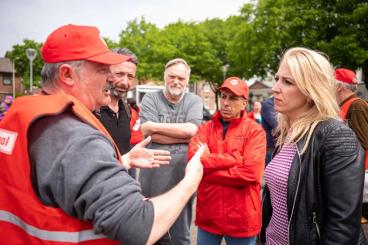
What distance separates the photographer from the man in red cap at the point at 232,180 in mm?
2979

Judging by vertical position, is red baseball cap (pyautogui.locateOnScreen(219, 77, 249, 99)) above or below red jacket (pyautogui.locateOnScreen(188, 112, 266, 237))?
above

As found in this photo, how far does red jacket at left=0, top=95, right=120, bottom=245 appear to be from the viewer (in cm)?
131

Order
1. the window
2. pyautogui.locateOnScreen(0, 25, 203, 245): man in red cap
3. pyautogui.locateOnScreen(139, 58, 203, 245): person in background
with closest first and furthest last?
pyautogui.locateOnScreen(0, 25, 203, 245): man in red cap < pyautogui.locateOnScreen(139, 58, 203, 245): person in background < the window

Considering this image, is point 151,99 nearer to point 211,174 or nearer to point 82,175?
point 211,174

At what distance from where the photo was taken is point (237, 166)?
3.02m

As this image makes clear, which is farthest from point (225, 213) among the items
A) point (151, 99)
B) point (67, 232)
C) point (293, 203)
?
point (67, 232)

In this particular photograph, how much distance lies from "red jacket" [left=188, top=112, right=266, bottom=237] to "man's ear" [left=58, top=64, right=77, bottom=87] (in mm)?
1635

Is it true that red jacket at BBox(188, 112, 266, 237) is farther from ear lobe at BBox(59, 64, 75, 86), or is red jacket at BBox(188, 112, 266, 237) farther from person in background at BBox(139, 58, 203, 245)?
ear lobe at BBox(59, 64, 75, 86)

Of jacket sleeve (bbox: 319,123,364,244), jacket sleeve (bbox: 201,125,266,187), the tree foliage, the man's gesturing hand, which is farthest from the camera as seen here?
the tree foliage

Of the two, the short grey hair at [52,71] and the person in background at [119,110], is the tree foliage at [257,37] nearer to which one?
the person in background at [119,110]

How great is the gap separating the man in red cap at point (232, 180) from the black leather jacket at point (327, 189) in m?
0.97

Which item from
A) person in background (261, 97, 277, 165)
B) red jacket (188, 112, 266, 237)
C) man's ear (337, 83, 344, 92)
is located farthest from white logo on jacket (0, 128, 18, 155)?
person in background (261, 97, 277, 165)

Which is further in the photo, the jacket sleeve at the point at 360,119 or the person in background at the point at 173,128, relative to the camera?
the jacket sleeve at the point at 360,119

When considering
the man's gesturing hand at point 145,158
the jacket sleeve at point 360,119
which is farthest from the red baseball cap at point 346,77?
the man's gesturing hand at point 145,158
